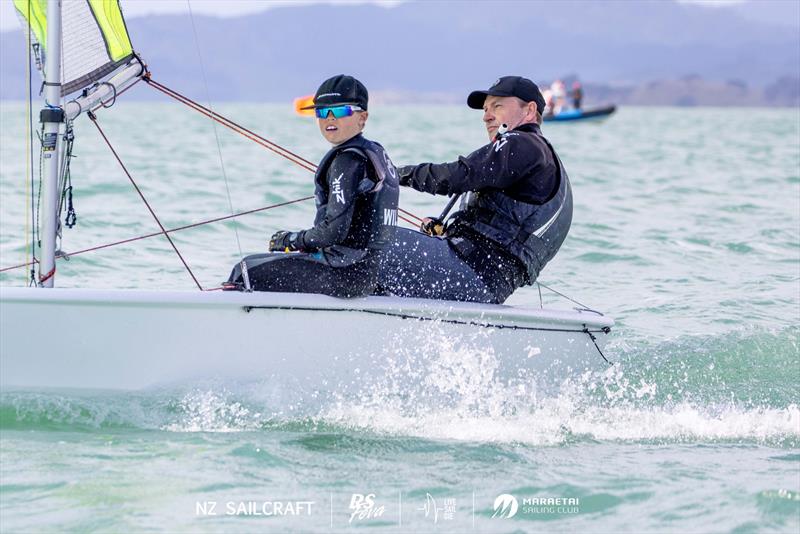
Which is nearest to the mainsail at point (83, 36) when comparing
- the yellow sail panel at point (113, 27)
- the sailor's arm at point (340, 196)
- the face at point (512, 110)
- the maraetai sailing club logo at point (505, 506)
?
the yellow sail panel at point (113, 27)

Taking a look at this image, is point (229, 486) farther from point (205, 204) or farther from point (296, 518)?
point (205, 204)

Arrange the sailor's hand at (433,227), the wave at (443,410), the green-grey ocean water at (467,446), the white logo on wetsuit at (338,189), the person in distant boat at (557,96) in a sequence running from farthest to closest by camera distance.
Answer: the person in distant boat at (557,96) < the sailor's hand at (433,227) < the wave at (443,410) < the white logo on wetsuit at (338,189) < the green-grey ocean water at (467,446)

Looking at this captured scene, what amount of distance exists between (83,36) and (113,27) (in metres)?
0.14

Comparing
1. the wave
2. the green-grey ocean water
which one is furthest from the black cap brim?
the green-grey ocean water

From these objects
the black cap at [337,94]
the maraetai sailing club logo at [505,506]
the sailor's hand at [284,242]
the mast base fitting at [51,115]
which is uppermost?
the black cap at [337,94]

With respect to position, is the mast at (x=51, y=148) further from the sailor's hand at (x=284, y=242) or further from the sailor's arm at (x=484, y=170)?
the sailor's arm at (x=484, y=170)

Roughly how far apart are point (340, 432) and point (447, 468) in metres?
0.52

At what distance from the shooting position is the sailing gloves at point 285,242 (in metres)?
4.09

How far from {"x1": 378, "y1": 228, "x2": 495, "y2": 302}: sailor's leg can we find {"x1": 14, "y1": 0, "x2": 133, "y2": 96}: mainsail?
1347 millimetres

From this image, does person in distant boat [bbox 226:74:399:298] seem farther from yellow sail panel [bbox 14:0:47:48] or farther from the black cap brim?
yellow sail panel [bbox 14:0:47:48]

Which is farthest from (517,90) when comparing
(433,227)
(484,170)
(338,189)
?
(338,189)

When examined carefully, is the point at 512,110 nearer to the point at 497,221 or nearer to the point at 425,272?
the point at 497,221

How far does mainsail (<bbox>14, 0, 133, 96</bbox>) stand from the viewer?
429cm

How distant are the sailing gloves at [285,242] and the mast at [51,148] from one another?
31.5 inches
